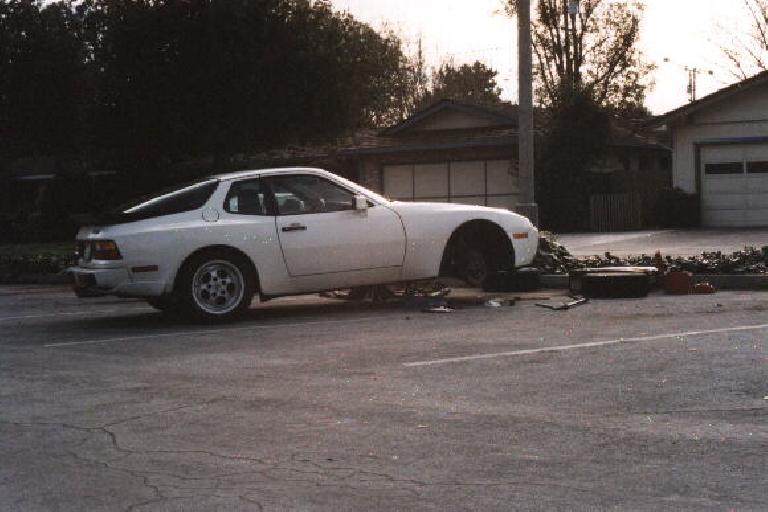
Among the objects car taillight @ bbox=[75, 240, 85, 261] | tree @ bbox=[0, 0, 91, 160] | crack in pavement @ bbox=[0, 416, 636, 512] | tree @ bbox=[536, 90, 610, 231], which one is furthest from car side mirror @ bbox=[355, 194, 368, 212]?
tree @ bbox=[0, 0, 91, 160]

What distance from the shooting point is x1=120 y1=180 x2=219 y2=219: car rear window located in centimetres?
1189

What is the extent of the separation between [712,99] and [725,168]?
209cm

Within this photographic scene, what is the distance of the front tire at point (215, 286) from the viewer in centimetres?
1174

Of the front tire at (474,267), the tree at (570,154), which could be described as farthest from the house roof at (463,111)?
the front tire at (474,267)

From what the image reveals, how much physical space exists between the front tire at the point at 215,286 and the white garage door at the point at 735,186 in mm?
24948

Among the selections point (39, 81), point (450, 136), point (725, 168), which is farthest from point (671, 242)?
point (39, 81)

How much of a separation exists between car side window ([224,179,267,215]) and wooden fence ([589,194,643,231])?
2347 centimetres

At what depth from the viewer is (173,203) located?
1199 centimetres

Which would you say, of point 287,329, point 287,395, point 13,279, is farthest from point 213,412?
point 13,279

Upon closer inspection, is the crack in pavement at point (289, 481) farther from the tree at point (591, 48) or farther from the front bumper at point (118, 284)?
the tree at point (591, 48)

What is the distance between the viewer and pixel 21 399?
7453 millimetres

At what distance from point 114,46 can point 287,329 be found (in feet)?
85.7

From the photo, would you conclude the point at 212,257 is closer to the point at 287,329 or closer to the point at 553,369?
the point at 287,329

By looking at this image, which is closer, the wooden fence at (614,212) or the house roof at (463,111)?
the wooden fence at (614,212)
